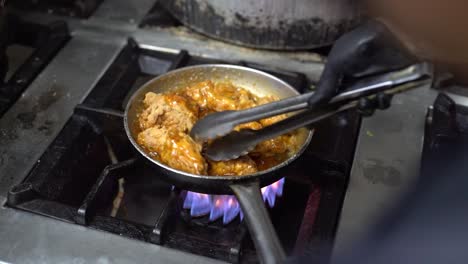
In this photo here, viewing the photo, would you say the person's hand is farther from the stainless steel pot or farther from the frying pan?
the stainless steel pot

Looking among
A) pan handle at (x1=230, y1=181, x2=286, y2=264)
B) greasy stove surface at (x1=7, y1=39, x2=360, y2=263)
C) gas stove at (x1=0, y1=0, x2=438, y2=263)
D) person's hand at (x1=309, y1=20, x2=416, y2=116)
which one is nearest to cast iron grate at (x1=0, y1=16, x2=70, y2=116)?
gas stove at (x1=0, y1=0, x2=438, y2=263)

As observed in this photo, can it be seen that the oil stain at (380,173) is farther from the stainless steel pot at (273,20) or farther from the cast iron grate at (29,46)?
the cast iron grate at (29,46)

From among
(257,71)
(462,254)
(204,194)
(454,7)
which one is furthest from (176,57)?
(462,254)

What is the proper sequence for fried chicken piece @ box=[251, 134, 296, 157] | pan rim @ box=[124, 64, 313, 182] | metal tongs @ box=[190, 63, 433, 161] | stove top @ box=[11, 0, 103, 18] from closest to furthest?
metal tongs @ box=[190, 63, 433, 161] → pan rim @ box=[124, 64, 313, 182] → fried chicken piece @ box=[251, 134, 296, 157] → stove top @ box=[11, 0, 103, 18]

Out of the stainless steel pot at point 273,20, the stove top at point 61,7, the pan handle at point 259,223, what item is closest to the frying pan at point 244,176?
the pan handle at point 259,223

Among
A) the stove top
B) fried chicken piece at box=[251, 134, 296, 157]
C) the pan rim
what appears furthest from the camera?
the stove top

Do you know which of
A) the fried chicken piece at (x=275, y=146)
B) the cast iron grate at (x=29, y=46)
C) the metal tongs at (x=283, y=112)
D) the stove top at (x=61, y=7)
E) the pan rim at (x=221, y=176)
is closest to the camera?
the metal tongs at (x=283, y=112)
